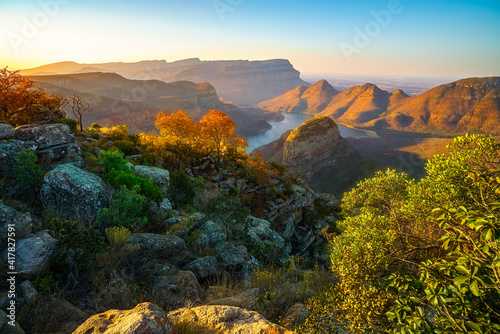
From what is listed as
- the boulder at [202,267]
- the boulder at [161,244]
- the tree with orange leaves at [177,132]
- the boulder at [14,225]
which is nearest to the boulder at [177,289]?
the boulder at [202,267]

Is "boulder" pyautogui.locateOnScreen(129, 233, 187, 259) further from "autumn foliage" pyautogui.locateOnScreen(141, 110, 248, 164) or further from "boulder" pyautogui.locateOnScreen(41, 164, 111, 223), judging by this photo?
"autumn foliage" pyautogui.locateOnScreen(141, 110, 248, 164)

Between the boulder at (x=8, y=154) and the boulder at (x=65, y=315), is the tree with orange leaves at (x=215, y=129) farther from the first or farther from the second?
the boulder at (x=65, y=315)

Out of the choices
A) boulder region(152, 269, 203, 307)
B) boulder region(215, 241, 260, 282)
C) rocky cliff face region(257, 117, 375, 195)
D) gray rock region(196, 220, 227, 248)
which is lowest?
rocky cliff face region(257, 117, 375, 195)

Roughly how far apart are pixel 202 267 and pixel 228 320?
3.82 m

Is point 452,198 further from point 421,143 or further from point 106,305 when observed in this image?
point 421,143

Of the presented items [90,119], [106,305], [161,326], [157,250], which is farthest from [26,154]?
[90,119]

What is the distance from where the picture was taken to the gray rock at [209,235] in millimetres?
9922

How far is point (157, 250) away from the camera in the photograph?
25.7 ft

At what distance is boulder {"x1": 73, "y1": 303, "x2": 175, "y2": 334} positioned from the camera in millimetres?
3234

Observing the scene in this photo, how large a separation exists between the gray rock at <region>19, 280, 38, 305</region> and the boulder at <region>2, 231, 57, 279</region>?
0.37 metres

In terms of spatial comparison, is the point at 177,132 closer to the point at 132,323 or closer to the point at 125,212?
the point at 125,212

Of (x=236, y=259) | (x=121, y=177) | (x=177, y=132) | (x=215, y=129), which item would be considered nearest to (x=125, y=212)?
(x=121, y=177)

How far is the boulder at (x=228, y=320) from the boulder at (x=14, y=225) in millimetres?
4992

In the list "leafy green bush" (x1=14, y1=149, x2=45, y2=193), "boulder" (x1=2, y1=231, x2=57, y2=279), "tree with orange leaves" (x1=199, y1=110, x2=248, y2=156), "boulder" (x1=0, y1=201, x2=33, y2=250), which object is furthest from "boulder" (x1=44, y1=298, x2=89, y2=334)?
"tree with orange leaves" (x1=199, y1=110, x2=248, y2=156)
